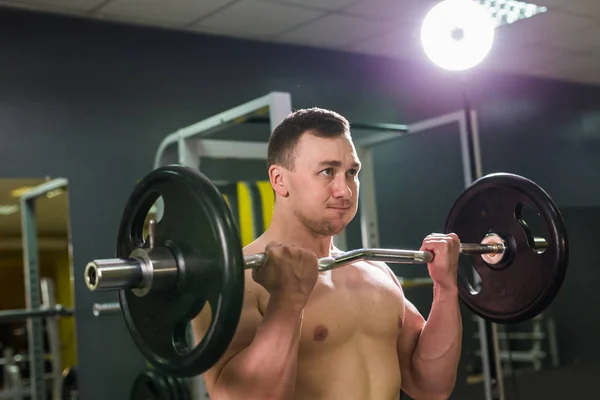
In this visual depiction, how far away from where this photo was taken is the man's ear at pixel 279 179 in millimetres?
1649

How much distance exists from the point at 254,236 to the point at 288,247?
1.61 m

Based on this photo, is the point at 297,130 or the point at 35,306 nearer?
the point at 297,130

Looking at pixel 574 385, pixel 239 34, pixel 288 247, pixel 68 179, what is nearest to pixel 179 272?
pixel 288 247

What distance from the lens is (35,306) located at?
3.12m

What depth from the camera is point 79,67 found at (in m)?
3.36

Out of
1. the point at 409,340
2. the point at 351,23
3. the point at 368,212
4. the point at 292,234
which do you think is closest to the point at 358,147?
the point at 368,212

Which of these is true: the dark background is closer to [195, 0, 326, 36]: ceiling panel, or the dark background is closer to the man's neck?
[195, 0, 326, 36]: ceiling panel

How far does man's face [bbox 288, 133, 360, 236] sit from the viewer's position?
1600 mm

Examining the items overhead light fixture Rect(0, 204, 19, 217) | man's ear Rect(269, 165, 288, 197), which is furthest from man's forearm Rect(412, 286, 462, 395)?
overhead light fixture Rect(0, 204, 19, 217)

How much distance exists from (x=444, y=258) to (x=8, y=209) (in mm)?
1989

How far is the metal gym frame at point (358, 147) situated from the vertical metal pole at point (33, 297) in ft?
1.87

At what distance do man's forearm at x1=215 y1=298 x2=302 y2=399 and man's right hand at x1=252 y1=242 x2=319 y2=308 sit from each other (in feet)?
0.07

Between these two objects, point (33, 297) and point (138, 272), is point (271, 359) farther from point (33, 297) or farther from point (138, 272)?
point (33, 297)

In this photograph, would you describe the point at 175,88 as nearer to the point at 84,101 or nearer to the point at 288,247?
the point at 84,101
